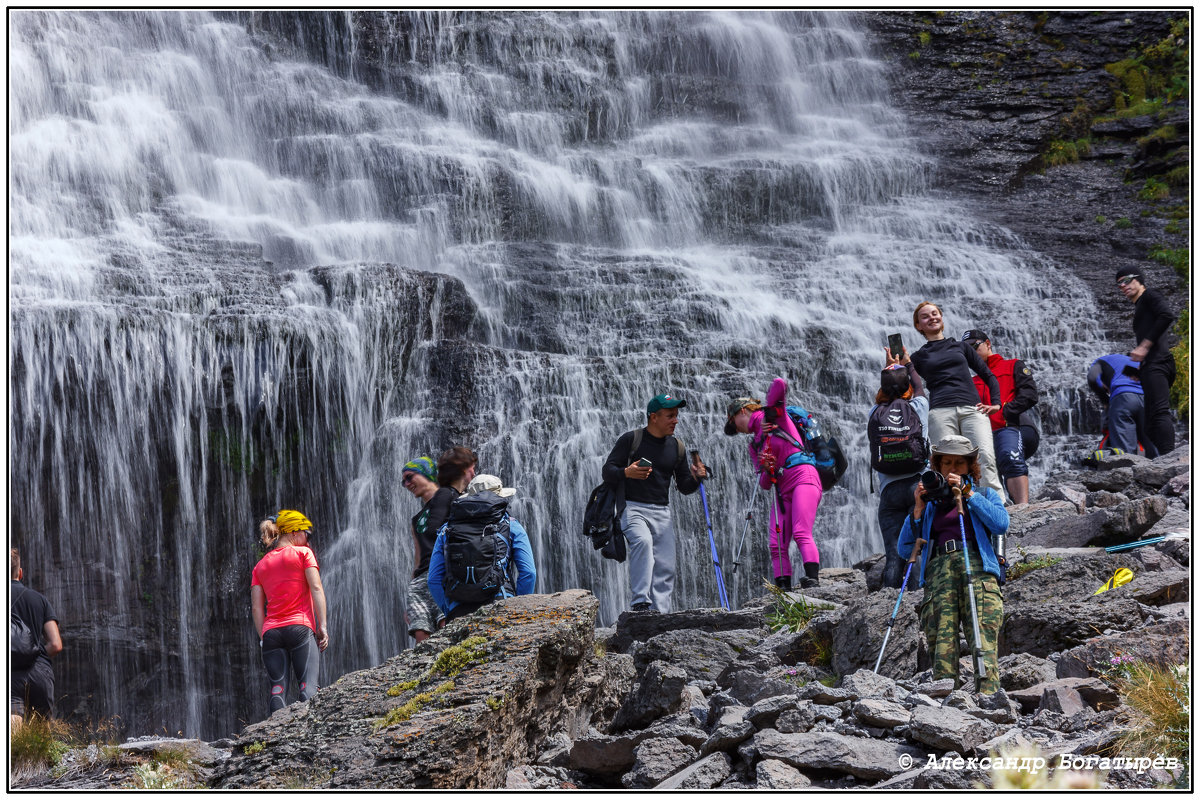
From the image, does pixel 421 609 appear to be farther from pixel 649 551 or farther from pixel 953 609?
pixel 953 609

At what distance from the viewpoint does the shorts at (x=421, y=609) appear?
688 cm

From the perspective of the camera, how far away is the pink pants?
25.3 feet

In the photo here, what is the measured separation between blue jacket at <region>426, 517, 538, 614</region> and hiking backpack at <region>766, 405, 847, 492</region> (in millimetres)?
2391

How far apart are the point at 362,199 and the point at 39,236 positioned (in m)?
6.10

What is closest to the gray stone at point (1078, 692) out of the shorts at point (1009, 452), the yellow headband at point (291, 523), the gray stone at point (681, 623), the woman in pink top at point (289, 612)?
the gray stone at point (681, 623)

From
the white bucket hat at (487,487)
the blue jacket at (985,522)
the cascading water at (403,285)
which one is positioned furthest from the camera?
the cascading water at (403,285)

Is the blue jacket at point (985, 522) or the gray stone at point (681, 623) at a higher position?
the blue jacket at point (985, 522)

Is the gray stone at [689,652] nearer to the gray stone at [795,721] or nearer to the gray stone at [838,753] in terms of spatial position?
the gray stone at [795,721]

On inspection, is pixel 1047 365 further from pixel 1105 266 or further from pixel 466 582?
pixel 466 582

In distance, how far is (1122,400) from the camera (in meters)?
10.9

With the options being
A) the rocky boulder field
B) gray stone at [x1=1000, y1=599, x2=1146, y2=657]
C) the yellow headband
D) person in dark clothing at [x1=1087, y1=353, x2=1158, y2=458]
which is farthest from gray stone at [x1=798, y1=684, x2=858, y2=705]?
person in dark clothing at [x1=1087, y1=353, x2=1158, y2=458]

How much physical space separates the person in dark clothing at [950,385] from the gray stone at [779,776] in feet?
12.4

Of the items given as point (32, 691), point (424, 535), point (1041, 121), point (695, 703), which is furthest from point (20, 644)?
point (1041, 121)

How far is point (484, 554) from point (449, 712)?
157 centimetres
